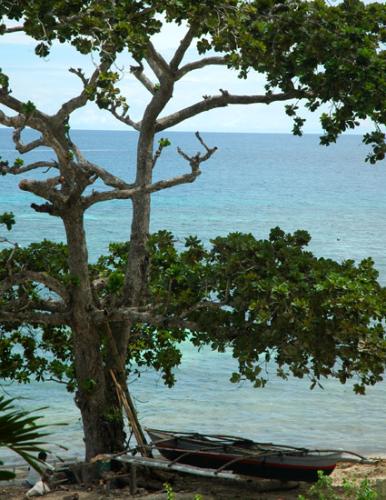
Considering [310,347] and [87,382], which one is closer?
[310,347]

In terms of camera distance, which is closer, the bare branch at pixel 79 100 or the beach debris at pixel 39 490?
the bare branch at pixel 79 100

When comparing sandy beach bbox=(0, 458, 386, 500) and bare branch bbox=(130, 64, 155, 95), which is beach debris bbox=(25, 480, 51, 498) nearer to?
sandy beach bbox=(0, 458, 386, 500)

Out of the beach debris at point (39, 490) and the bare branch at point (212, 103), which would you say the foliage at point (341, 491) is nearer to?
the beach debris at point (39, 490)

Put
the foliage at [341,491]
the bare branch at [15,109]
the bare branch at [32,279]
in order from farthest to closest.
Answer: the bare branch at [32,279]
the bare branch at [15,109]
the foliage at [341,491]

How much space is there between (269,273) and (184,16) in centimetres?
347

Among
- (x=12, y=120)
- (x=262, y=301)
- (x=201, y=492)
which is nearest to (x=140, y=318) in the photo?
(x=262, y=301)

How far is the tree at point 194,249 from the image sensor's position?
12703 millimetres

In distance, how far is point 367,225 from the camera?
2697 inches

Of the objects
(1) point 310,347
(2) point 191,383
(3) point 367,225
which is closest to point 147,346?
(1) point 310,347

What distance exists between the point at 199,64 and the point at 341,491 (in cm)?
659

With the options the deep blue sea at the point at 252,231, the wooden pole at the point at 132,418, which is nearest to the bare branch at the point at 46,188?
the wooden pole at the point at 132,418

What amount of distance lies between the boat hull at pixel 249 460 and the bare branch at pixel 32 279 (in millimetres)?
2751

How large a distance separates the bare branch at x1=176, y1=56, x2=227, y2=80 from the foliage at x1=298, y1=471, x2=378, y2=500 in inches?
240

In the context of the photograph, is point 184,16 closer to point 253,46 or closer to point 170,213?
point 253,46
